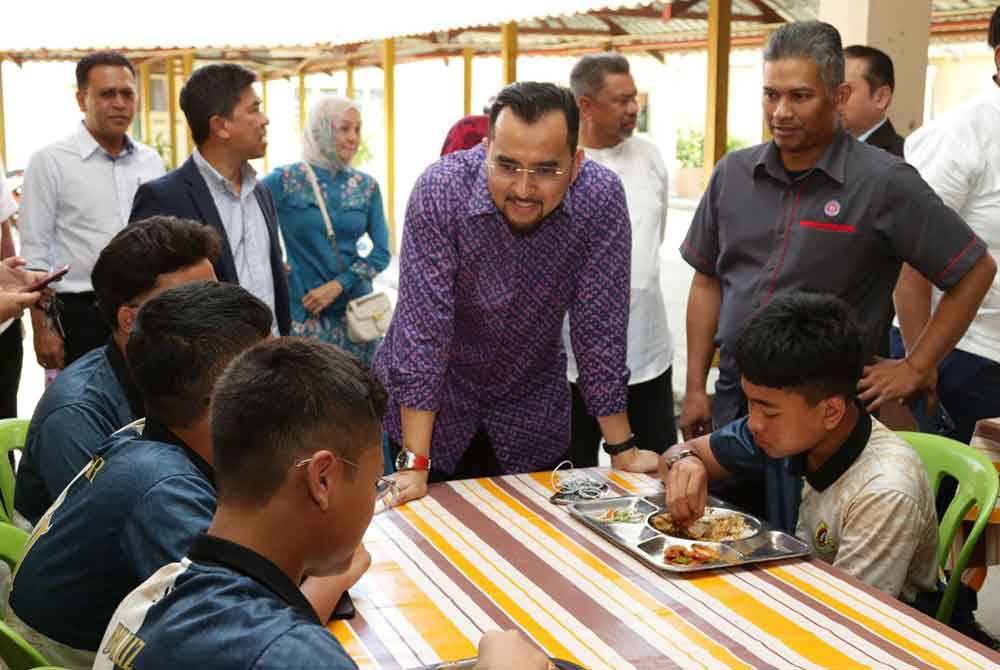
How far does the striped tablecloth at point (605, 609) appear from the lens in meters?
1.50

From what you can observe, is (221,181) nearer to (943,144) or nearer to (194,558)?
(943,144)

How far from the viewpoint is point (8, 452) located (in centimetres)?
250

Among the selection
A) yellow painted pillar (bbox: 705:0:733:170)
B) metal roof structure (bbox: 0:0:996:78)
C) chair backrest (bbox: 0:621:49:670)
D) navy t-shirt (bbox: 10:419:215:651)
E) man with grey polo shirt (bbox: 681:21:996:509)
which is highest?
metal roof structure (bbox: 0:0:996:78)

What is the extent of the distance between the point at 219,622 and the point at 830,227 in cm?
184

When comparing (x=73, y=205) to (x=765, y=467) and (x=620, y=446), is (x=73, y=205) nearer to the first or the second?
(x=620, y=446)

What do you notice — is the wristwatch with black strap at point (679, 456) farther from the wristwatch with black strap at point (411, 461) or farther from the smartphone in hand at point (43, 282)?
the smartphone in hand at point (43, 282)

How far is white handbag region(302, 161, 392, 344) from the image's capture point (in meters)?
4.49

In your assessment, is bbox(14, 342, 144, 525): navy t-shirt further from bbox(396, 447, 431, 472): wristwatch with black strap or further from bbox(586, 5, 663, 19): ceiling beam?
bbox(586, 5, 663, 19): ceiling beam

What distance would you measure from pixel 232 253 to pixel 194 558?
7.56 feet

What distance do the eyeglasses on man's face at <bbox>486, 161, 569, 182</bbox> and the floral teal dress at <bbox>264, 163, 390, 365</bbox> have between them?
248cm

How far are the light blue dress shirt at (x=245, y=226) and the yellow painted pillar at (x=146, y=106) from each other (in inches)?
560

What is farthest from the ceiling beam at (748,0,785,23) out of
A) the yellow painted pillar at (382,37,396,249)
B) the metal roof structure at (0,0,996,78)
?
the yellow painted pillar at (382,37,396,249)

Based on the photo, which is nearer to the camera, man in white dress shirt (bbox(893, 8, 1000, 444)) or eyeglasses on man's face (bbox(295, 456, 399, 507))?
eyeglasses on man's face (bbox(295, 456, 399, 507))

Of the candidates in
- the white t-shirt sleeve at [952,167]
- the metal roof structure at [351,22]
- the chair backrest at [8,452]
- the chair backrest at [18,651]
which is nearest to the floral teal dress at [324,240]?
the metal roof structure at [351,22]
